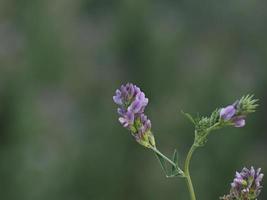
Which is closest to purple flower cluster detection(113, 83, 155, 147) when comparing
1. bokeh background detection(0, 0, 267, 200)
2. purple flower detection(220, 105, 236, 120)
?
purple flower detection(220, 105, 236, 120)

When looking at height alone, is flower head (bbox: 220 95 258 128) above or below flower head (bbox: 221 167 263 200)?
above

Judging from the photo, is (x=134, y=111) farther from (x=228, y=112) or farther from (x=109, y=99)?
(x=109, y=99)

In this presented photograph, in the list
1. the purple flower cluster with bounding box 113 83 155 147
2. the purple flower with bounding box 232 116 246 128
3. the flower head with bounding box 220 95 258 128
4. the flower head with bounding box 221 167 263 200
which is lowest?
the flower head with bounding box 221 167 263 200

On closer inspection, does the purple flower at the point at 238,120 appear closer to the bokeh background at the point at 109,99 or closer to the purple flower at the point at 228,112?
the purple flower at the point at 228,112

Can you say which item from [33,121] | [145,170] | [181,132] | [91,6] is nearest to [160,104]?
[181,132]

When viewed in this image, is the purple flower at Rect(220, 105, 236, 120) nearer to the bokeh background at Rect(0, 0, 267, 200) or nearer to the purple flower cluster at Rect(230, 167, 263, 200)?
the purple flower cluster at Rect(230, 167, 263, 200)

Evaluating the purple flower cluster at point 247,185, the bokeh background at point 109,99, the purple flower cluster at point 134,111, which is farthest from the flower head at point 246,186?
the bokeh background at point 109,99
